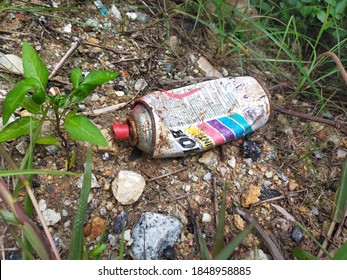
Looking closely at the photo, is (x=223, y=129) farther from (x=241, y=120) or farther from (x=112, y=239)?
(x=112, y=239)

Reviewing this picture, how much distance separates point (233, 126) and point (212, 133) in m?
0.08

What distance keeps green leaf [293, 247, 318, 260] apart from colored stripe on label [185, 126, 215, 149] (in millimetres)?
407

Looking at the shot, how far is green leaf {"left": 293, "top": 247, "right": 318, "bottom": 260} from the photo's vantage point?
1.11m

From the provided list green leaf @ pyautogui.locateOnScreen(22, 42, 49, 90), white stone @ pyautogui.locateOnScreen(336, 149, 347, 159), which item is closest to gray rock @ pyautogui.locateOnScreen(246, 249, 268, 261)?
white stone @ pyautogui.locateOnScreen(336, 149, 347, 159)

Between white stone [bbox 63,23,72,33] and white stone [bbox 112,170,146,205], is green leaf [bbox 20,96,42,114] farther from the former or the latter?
white stone [bbox 63,23,72,33]

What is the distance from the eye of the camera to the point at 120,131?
1284 mm

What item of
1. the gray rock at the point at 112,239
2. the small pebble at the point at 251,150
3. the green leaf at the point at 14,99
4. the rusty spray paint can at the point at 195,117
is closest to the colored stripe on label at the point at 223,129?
the rusty spray paint can at the point at 195,117

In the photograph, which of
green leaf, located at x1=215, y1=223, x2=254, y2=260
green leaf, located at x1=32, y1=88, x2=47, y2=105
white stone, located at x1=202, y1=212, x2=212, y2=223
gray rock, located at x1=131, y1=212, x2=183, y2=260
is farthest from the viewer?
white stone, located at x1=202, y1=212, x2=212, y2=223

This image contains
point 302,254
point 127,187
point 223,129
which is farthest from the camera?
point 223,129

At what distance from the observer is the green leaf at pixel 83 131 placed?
1035 mm

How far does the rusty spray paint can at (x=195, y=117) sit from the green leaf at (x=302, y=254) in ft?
1.34

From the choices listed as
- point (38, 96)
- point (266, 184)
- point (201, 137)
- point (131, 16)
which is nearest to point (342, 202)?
point (266, 184)

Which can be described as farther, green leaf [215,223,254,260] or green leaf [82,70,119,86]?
green leaf [82,70,119,86]

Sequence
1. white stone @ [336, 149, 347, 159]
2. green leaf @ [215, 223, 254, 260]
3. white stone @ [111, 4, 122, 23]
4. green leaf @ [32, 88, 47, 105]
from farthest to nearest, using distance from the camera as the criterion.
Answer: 1. white stone @ [111, 4, 122, 23]
2. white stone @ [336, 149, 347, 159]
3. green leaf @ [32, 88, 47, 105]
4. green leaf @ [215, 223, 254, 260]
